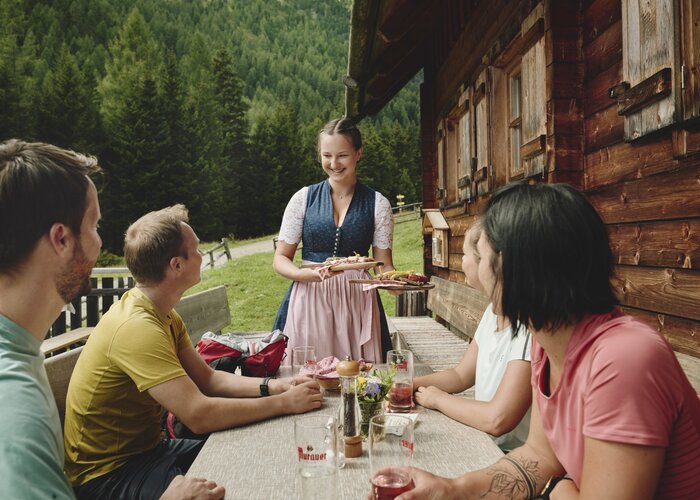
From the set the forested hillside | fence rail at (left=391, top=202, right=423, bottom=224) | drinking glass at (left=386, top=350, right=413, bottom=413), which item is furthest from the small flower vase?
fence rail at (left=391, top=202, right=423, bottom=224)

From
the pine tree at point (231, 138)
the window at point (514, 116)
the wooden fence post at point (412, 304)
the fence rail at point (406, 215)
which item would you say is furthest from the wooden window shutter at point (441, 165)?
the pine tree at point (231, 138)

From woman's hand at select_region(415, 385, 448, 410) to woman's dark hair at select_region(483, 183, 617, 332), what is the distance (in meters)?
0.82

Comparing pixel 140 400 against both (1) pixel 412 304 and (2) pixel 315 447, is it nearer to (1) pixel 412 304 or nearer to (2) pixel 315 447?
(2) pixel 315 447

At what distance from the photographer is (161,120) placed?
32.7 meters

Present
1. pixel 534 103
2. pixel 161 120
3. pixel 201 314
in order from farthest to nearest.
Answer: pixel 161 120, pixel 201 314, pixel 534 103

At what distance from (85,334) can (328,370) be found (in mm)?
4762

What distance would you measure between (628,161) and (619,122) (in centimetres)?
24

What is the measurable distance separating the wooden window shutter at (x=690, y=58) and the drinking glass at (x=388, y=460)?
1.57 meters

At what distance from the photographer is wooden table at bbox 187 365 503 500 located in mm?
1363

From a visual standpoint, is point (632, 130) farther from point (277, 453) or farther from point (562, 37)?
point (277, 453)

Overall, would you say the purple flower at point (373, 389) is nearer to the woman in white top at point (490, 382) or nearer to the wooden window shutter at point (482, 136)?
the woman in white top at point (490, 382)

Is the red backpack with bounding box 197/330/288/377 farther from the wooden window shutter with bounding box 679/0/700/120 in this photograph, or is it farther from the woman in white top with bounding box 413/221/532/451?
the wooden window shutter with bounding box 679/0/700/120

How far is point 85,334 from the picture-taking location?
19.6 ft

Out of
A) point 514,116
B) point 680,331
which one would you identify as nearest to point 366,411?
point 680,331
